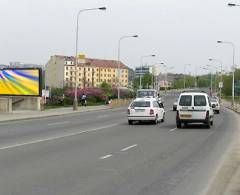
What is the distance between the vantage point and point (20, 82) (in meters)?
50.2

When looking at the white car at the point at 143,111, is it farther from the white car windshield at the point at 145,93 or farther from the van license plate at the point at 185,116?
the white car windshield at the point at 145,93

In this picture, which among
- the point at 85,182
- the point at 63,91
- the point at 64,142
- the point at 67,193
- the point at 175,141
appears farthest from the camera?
the point at 63,91

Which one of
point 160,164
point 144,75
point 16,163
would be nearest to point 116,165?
point 160,164

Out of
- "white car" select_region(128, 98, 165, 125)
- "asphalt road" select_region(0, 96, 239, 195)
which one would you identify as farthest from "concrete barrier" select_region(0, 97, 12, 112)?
"asphalt road" select_region(0, 96, 239, 195)

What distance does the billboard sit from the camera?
50125 mm

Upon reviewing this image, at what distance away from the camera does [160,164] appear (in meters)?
13.8

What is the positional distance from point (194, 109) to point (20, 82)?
82.8ft

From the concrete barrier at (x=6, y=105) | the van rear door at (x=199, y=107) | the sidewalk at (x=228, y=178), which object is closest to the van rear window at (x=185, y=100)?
the van rear door at (x=199, y=107)

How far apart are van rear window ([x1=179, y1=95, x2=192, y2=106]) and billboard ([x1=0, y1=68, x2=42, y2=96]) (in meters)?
23.4

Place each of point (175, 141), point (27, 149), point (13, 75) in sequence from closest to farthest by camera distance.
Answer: point (27, 149), point (175, 141), point (13, 75)

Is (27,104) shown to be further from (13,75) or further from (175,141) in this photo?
(175,141)

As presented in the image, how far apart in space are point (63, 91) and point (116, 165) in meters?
60.5

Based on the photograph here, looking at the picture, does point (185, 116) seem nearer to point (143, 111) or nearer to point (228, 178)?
point (143, 111)

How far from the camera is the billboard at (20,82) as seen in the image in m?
50.1
